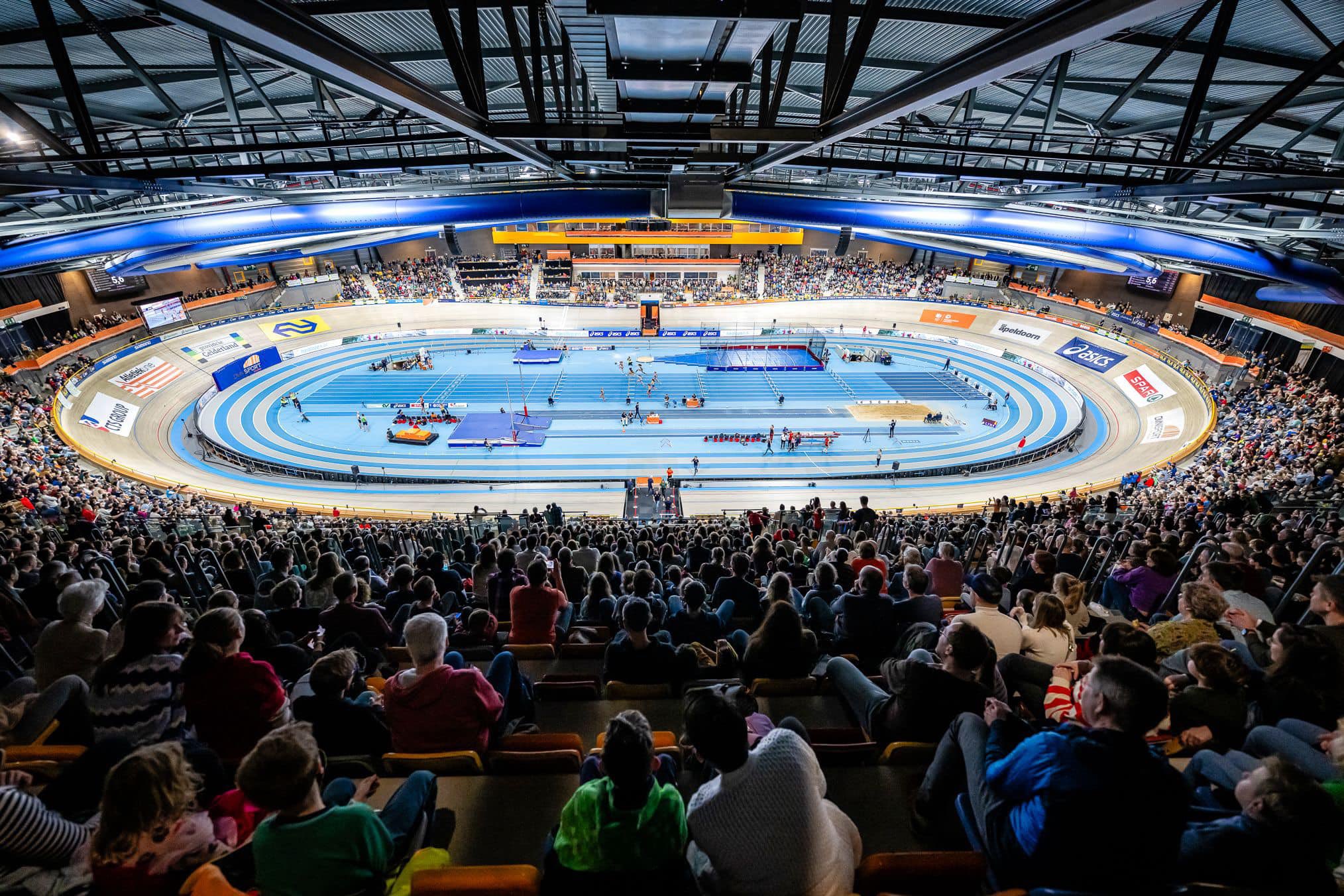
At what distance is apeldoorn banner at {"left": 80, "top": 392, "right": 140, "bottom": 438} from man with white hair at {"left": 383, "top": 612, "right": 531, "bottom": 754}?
35601 millimetres

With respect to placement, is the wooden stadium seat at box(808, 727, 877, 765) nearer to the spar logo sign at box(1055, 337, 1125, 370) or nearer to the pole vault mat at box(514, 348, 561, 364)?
the pole vault mat at box(514, 348, 561, 364)

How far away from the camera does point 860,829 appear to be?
3.39 m

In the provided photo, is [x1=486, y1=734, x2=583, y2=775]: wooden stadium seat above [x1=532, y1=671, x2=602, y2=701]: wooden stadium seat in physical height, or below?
above

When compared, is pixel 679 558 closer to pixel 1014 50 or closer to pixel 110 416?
pixel 1014 50

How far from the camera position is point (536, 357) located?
4303 centimetres

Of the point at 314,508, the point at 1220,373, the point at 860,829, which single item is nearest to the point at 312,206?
the point at 314,508

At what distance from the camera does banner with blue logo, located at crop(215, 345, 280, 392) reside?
3572 cm

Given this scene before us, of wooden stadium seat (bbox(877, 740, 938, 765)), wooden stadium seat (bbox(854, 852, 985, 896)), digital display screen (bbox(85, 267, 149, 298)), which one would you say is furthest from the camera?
digital display screen (bbox(85, 267, 149, 298))

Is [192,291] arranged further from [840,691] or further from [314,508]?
[840,691]

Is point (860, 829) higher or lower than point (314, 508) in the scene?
higher

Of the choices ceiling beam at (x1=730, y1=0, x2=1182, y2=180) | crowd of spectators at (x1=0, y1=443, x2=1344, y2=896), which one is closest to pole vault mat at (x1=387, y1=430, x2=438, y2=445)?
crowd of spectators at (x1=0, y1=443, x2=1344, y2=896)

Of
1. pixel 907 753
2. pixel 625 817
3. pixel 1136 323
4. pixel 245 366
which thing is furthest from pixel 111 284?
pixel 1136 323

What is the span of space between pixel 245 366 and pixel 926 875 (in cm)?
4566

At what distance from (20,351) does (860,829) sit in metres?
43.4
